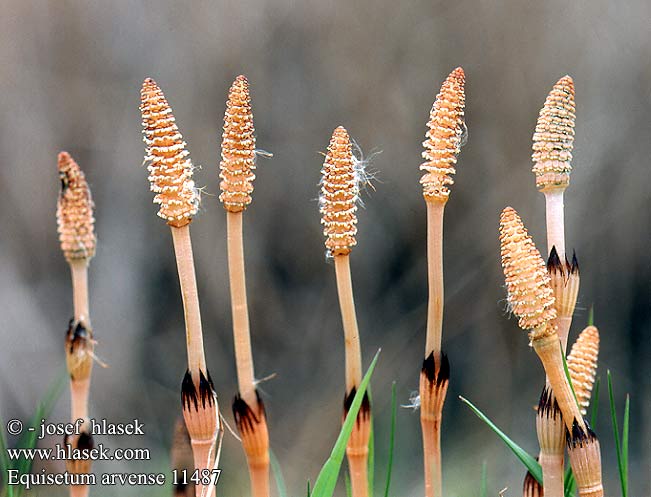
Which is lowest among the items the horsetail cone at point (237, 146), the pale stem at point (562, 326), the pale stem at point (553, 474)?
the pale stem at point (553, 474)

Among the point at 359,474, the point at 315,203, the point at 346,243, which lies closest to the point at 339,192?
the point at 346,243

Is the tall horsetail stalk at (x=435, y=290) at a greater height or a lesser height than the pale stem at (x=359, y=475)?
greater

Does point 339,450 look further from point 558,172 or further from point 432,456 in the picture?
point 558,172

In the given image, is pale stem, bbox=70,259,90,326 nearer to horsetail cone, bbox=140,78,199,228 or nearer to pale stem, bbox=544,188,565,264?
horsetail cone, bbox=140,78,199,228

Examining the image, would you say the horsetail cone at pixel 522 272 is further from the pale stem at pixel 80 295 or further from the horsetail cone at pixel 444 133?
the pale stem at pixel 80 295

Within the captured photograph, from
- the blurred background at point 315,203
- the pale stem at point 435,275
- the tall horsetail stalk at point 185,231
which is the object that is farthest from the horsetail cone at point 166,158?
the blurred background at point 315,203

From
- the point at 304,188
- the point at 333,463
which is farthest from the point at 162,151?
the point at 304,188

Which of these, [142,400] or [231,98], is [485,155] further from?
[231,98]
